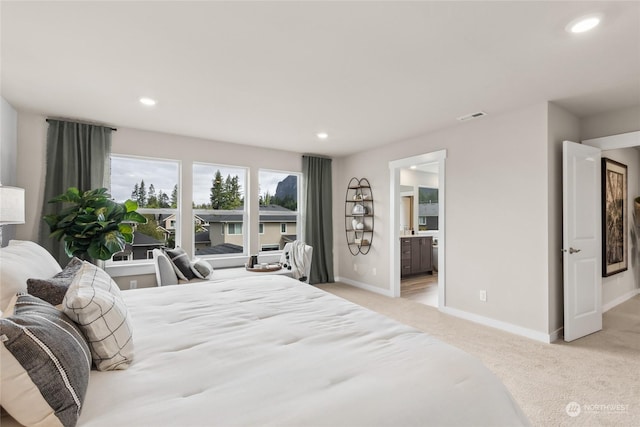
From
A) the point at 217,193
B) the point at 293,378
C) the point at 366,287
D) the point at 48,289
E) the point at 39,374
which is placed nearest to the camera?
the point at 39,374

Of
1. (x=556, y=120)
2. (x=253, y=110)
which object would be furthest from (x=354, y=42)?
(x=556, y=120)

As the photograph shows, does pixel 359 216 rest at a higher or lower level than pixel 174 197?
lower

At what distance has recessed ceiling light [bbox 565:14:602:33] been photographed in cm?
184

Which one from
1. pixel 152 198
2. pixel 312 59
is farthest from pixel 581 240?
pixel 152 198

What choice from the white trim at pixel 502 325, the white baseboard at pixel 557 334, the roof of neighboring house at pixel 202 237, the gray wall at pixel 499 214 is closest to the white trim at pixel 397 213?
the gray wall at pixel 499 214

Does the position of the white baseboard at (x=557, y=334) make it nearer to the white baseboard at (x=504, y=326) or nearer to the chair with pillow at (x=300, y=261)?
the white baseboard at (x=504, y=326)

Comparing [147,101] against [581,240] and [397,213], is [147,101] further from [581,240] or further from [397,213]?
[581,240]

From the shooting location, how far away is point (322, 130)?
4.21 metres

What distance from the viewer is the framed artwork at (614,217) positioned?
4.03 meters

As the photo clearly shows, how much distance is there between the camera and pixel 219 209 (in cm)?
496

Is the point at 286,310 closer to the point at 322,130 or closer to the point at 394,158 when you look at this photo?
the point at 322,130

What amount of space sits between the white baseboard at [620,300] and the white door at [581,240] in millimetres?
1057

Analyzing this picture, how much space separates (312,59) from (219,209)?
3.25 meters

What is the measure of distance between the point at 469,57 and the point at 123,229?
3837mm
